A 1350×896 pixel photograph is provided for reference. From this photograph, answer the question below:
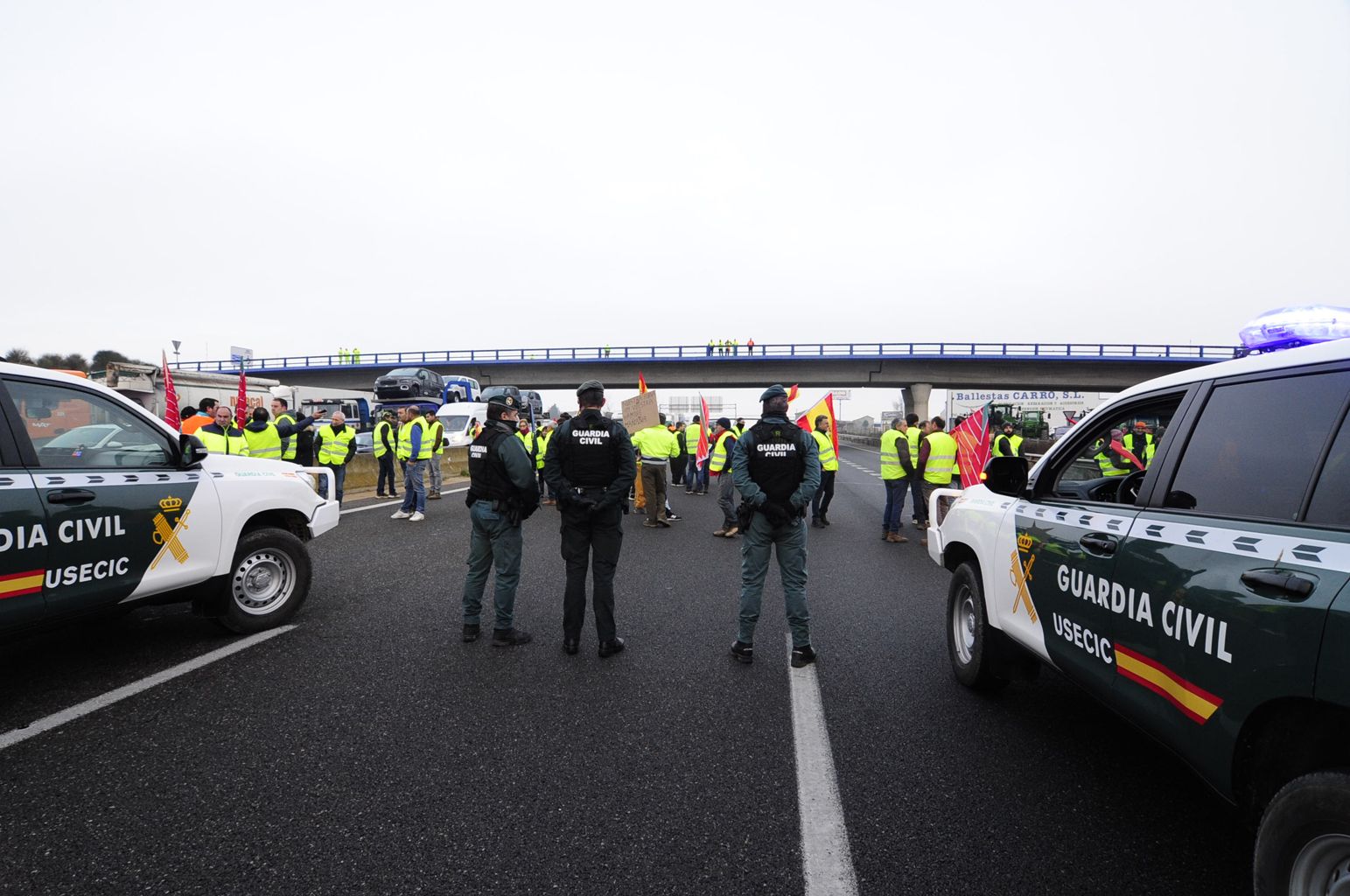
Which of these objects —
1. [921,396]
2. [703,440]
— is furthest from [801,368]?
[703,440]

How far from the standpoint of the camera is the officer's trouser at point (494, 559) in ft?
15.2

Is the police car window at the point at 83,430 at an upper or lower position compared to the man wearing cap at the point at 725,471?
upper

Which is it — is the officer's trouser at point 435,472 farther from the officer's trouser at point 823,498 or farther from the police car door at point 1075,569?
the police car door at point 1075,569

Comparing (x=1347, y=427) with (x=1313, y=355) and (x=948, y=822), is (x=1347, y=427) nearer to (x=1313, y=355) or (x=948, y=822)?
(x=1313, y=355)

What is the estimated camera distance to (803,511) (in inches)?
179

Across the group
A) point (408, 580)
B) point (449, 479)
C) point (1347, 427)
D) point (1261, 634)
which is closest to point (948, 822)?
point (1261, 634)

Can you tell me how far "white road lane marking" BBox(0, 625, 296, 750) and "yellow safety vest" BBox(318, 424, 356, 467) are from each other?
24.2ft

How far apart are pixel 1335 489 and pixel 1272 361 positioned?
0.58m

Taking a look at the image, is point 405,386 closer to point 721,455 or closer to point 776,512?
point 721,455

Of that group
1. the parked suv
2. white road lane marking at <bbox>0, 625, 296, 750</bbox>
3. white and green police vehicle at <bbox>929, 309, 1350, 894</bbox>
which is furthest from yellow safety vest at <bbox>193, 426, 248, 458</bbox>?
the parked suv

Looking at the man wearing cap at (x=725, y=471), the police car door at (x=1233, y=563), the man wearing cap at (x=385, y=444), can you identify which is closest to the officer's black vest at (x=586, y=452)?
the police car door at (x=1233, y=563)

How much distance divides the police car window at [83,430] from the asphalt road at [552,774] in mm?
1359

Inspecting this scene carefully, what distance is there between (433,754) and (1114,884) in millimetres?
2847

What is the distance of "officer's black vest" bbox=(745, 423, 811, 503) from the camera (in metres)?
4.41
